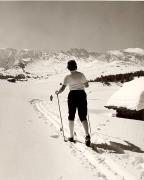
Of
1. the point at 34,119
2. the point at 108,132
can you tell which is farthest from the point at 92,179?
the point at 34,119

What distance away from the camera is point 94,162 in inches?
229

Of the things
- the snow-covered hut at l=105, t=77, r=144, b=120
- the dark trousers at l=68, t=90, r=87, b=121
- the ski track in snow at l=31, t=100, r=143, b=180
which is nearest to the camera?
the ski track in snow at l=31, t=100, r=143, b=180

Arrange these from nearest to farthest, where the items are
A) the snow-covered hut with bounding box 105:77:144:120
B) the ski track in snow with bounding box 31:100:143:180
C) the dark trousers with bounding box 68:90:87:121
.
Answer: the ski track in snow with bounding box 31:100:143:180 → the dark trousers with bounding box 68:90:87:121 → the snow-covered hut with bounding box 105:77:144:120

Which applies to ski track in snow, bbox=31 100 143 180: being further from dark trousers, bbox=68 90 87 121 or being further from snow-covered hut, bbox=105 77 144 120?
snow-covered hut, bbox=105 77 144 120

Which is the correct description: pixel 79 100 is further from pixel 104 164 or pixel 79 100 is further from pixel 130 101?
pixel 130 101

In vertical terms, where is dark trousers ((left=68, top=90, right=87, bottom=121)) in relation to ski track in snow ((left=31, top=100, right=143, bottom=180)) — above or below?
above

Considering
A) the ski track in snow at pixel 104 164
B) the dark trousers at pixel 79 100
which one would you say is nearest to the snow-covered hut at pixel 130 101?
the dark trousers at pixel 79 100

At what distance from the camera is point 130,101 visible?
1051cm

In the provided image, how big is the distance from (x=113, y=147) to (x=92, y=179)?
231 cm

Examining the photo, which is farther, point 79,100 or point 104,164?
point 79,100

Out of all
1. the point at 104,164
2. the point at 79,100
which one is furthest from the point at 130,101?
the point at 104,164

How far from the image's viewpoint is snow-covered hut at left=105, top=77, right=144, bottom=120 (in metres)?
10.3

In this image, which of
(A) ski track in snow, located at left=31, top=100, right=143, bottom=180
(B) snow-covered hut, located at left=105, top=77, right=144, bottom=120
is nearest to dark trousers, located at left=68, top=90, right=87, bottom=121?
→ (A) ski track in snow, located at left=31, top=100, right=143, bottom=180

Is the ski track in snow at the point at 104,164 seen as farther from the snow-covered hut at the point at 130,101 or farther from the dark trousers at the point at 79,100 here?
the snow-covered hut at the point at 130,101
